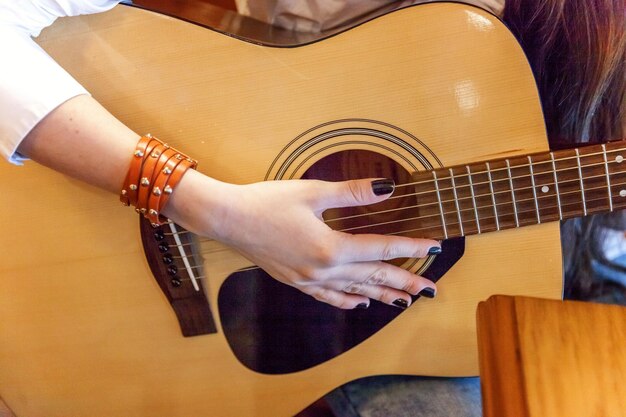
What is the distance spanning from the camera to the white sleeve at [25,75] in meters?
0.66

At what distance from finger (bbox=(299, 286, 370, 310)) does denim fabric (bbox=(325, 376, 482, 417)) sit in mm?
182

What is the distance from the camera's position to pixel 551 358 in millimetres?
533

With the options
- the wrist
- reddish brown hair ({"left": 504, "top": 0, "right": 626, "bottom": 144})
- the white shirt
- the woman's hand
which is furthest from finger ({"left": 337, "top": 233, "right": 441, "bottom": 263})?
the white shirt

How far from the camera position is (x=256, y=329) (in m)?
0.86

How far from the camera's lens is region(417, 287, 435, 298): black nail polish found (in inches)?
32.6

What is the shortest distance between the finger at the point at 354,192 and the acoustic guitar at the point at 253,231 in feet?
0.20

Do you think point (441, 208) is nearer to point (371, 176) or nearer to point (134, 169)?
point (371, 176)

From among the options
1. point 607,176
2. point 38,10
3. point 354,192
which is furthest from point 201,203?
point 607,176

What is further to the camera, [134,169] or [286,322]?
[286,322]

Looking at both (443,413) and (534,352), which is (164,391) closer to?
(443,413)

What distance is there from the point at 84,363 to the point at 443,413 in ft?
1.99

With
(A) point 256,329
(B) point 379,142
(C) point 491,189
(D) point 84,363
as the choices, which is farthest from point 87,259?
(C) point 491,189

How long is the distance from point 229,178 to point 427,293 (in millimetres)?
356

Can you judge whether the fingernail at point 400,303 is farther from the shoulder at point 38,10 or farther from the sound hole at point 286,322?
the shoulder at point 38,10
